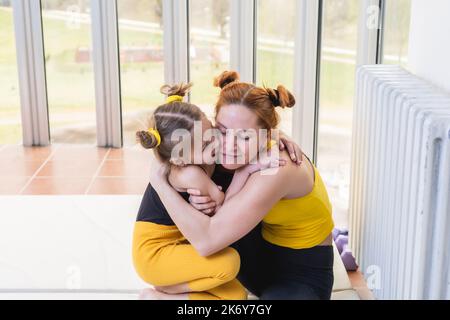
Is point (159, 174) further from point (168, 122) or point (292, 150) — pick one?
point (292, 150)

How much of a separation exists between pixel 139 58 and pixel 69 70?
539 mm

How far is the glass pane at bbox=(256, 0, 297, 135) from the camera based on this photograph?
411 centimetres

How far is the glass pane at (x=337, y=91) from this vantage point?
361 centimetres

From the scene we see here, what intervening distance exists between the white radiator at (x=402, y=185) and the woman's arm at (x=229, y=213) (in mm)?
322

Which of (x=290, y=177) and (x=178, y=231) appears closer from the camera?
(x=290, y=177)

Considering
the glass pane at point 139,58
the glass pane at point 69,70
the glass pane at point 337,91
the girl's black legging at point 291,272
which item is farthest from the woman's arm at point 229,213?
the glass pane at point 69,70

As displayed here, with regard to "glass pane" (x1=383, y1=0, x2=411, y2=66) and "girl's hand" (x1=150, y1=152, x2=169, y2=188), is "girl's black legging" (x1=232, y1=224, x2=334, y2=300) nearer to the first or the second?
"girl's hand" (x1=150, y1=152, x2=169, y2=188)

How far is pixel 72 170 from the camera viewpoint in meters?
4.13

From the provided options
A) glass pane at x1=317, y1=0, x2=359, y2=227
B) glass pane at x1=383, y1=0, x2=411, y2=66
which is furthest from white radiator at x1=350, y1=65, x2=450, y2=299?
glass pane at x1=317, y1=0, x2=359, y2=227

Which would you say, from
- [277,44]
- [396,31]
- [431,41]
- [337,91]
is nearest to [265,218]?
[431,41]

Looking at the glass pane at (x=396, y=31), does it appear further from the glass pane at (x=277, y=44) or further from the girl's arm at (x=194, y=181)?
the girl's arm at (x=194, y=181)

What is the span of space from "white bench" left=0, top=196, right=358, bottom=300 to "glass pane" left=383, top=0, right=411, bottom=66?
3.41 feet
